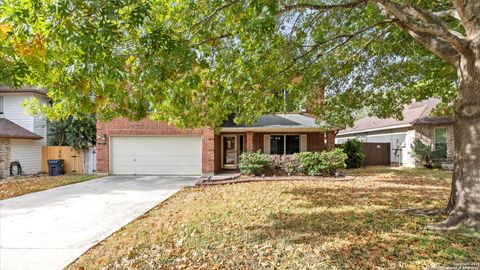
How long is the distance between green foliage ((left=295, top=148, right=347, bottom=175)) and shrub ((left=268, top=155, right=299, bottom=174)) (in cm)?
40

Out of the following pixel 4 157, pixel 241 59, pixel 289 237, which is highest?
pixel 241 59

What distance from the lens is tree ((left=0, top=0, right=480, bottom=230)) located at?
3213mm

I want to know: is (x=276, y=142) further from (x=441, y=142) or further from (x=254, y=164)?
(x=441, y=142)

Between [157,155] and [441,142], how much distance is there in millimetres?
17886

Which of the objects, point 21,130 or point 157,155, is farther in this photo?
point 21,130

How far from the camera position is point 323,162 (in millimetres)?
12398

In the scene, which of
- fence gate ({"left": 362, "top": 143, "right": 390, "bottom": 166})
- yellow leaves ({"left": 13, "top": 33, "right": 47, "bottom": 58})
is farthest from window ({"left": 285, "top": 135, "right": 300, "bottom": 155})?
yellow leaves ({"left": 13, "top": 33, "right": 47, "bottom": 58})

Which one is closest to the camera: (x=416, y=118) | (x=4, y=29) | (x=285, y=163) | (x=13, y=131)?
(x=4, y=29)

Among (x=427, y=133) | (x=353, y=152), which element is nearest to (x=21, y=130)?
(x=353, y=152)

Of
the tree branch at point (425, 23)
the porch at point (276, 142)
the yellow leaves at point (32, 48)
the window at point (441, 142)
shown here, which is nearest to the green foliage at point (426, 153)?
the window at point (441, 142)

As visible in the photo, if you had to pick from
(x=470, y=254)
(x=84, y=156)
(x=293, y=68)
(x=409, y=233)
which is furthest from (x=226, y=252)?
(x=84, y=156)

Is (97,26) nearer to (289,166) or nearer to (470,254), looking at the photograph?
(470,254)

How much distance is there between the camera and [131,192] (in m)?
9.91

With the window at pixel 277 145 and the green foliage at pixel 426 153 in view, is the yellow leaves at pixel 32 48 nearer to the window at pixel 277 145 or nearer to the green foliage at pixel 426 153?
the window at pixel 277 145
